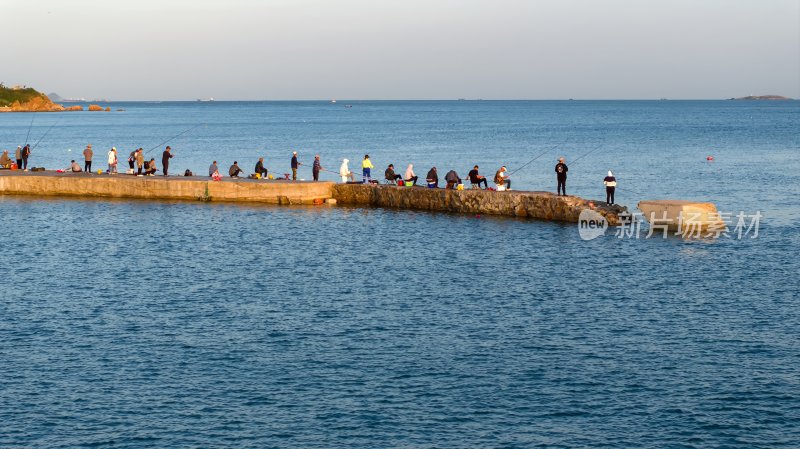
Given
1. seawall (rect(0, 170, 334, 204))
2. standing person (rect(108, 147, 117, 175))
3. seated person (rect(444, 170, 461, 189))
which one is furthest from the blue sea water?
standing person (rect(108, 147, 117, 175))

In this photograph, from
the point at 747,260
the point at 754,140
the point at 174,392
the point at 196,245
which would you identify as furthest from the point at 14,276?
the point at 754,140

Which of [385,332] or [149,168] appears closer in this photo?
[385,332]

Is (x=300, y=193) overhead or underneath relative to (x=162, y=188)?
underneath

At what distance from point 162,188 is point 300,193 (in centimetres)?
712

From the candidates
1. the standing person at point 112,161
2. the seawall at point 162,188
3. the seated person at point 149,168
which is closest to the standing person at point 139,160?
the seated person at point 149,168

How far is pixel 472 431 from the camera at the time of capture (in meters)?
17.6

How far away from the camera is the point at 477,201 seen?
4319 cm

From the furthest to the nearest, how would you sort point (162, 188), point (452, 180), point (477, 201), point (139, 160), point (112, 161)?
point (139, 160) → point (112, 161) → point (162, 188) → point (452, 180) → point (477, 201)

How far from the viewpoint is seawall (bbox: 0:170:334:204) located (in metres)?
46.9

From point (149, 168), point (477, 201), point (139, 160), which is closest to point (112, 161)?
point (139, 160)

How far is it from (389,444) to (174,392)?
4995 mm

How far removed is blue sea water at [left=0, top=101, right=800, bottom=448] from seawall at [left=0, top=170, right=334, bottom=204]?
7.21ft

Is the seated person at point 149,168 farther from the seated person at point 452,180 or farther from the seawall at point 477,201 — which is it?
the seated person at point 452,180

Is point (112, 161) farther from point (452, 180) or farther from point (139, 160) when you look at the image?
point (452, 180)
